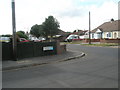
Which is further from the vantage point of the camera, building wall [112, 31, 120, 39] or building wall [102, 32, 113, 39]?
building wall [102, 32, 113, 39]

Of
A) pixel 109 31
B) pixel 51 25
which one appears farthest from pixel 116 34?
pixel 51 25

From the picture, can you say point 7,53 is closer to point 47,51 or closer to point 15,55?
point 15,55

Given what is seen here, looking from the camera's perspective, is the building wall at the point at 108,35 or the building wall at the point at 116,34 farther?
the building wall at the point at 108,35

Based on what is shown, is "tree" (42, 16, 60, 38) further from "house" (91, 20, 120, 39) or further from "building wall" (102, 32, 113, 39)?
"building wall" (102, 32, 113, 39)

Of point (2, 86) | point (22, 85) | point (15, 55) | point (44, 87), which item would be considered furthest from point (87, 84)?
point (15, 55)

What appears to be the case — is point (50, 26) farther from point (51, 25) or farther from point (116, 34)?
point (116, 34)

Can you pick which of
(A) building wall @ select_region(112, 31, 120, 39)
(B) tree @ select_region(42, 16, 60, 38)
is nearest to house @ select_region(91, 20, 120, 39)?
(A) building wall @ select_region(112, 31, 120, 39)

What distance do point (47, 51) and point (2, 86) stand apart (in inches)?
345

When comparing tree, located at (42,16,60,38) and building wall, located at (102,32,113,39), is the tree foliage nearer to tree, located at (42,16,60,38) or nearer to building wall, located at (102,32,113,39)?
tree, located at (42,16,60,38)

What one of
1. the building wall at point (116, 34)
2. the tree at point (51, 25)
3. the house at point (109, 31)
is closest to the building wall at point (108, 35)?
the house at point (109, 31)

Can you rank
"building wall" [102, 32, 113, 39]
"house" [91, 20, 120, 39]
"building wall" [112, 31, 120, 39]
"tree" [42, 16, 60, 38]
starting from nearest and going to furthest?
"building wall" [112, 31, 120, 39], "house" [91, 20, 120, 39], "building wall" [102, 32, 113, 39], "tree" [42, 16, 60, 38]

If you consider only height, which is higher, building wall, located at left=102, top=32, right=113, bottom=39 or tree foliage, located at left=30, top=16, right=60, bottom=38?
tree foliage, located at left=30, top=16, right=60, bottom=38

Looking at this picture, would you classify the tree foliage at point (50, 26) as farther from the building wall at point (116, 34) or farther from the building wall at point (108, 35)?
the building wall at point (116, 34)

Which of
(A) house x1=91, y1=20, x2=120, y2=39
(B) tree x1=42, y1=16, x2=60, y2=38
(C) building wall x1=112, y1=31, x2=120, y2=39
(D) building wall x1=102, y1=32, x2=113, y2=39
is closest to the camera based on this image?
(C) building wall x1=112, y1=31, x2=120, y2=39
